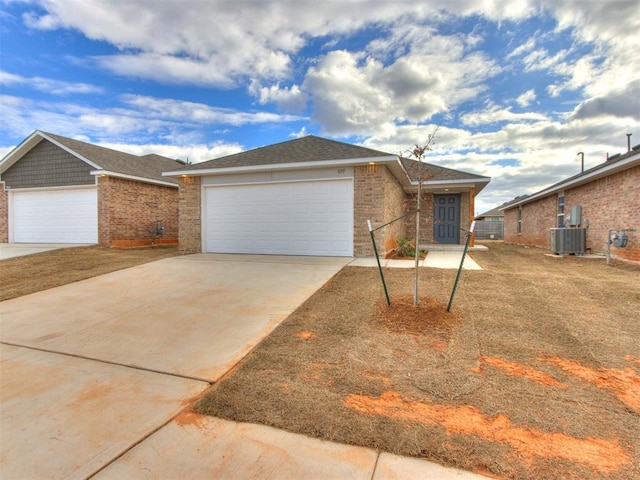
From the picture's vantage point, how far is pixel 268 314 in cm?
461

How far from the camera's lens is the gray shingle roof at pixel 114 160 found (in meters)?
13.6

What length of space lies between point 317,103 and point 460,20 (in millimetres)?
5737

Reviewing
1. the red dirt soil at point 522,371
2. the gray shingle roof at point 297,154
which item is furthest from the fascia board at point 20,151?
the red dirt soil at point 522,371

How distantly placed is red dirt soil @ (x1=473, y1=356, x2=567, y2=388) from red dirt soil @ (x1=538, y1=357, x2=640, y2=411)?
285 mm

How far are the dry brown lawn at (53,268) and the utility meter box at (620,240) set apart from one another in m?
14.3

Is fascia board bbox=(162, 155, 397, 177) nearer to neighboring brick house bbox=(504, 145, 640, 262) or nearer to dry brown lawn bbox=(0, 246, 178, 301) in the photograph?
dry brown lawn bbox=(0, 246, 178, 301)

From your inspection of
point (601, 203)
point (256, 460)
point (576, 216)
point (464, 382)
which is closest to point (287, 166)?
point (464, 382)

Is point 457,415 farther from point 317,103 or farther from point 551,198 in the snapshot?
point 551,198

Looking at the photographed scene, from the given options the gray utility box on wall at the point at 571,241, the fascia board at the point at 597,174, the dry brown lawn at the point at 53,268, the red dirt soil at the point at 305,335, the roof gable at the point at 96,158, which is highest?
the roof gable at the point at 96,158

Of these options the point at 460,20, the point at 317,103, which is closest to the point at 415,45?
the point at 460,20

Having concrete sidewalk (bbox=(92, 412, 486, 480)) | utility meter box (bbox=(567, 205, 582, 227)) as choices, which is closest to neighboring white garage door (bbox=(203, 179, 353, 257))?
concrete sidewalk (bbox=(92, 412, 486, 480))

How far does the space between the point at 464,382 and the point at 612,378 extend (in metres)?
1.33

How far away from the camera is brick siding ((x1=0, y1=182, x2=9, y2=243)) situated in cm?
1495

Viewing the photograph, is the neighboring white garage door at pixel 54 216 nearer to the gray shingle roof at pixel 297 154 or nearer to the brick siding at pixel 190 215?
the brick siding at pixel 190 215
